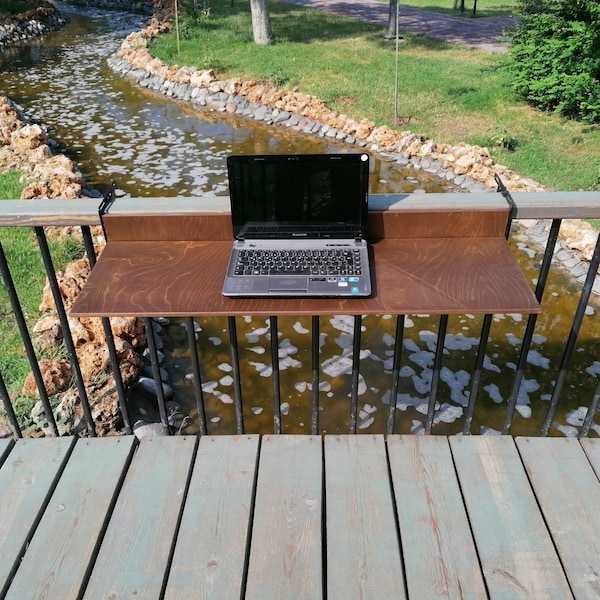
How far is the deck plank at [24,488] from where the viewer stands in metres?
1.78

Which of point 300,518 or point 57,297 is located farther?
point 57,297

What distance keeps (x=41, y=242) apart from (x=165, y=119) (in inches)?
353

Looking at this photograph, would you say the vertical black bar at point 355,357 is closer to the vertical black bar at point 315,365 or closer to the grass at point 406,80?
the vertical black bar at point 315,365

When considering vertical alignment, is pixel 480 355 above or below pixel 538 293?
below

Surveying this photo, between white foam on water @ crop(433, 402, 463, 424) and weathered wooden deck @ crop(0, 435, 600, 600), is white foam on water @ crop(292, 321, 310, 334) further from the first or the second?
weathered wooden deck @ crop(0, 435, 600, 600)

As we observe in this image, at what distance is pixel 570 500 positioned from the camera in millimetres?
1899

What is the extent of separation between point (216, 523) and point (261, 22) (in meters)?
13.4

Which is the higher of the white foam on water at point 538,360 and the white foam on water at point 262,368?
the white foam on water at point 262,368

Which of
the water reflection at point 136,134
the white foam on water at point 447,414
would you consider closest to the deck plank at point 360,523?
the white foam on water at point 447,414

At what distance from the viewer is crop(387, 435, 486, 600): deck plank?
1652mm

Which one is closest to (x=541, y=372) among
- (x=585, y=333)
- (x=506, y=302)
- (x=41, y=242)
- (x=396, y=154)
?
(x=585, y=333)

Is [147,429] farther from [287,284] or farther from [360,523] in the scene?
[287,284]

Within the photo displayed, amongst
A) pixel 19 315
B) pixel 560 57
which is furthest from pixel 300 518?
pixel 560 57

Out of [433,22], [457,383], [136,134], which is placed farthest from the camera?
[433,22]
